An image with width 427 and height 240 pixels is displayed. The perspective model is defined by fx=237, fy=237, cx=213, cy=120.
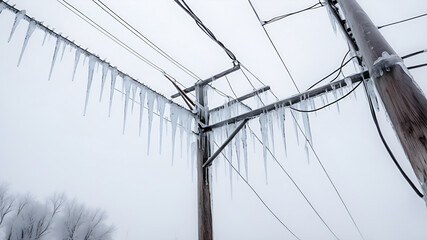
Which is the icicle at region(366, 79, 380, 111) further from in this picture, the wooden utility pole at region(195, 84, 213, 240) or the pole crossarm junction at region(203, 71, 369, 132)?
the wooden utility pole at region(195, 84, 213, 240)

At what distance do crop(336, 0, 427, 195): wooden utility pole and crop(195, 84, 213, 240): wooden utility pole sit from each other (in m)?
3.72

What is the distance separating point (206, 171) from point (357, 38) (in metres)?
3.70

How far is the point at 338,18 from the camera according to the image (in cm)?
245

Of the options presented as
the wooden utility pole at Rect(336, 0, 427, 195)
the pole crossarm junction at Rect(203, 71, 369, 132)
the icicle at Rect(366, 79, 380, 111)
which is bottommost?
the wooden utility pole at Rect(336, 0, 427, 195)

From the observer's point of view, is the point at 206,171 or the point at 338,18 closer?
the point at 338,18

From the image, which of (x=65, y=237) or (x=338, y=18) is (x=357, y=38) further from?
(x=65, y=237)

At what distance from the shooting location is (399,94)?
135cm

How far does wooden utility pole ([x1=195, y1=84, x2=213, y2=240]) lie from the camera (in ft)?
14.6

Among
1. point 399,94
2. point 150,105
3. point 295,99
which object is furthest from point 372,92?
point 150,105

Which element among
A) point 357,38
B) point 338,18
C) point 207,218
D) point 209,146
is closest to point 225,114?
point 209,146

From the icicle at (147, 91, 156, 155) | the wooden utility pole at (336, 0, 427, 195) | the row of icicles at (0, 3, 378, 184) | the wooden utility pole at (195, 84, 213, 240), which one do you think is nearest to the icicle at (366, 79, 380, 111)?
the row of icicles at (0, 3, 378, 184)

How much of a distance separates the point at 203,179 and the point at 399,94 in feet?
12.7

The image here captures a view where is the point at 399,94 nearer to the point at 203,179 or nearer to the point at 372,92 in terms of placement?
the point at 372,92

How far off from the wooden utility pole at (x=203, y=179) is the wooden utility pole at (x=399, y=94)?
372 centimetres
